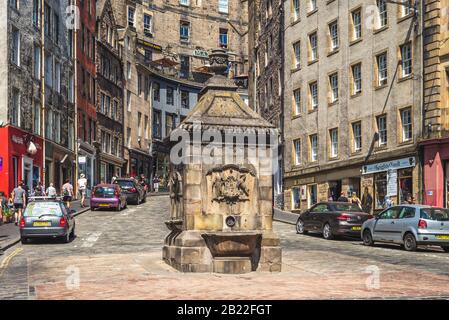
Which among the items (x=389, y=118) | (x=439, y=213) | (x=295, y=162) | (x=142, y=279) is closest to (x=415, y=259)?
(x=439, y=213)

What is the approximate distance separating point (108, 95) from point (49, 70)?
16590mm

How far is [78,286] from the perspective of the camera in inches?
482

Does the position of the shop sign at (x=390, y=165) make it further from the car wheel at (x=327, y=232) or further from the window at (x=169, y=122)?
the window at (x=169, y=122)

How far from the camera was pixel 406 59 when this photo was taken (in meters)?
33.6

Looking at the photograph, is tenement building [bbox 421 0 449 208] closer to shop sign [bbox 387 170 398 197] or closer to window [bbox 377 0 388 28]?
shop sign [bbox 387 170 398 197]

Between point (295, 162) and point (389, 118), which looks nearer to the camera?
point (389, 118)

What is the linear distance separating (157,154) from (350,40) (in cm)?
3817

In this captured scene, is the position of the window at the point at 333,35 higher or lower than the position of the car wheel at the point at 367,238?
higher

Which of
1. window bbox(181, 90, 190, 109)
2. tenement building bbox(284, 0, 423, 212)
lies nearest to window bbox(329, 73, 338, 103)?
tenement building bbox(284, 0, 423, 212)

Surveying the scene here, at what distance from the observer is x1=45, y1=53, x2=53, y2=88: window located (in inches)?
1710

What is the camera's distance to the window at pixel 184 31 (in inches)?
3056

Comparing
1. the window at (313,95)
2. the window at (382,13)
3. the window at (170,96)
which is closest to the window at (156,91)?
the window at (170,96)

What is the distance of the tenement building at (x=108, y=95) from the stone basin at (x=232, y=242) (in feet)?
142
